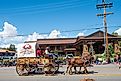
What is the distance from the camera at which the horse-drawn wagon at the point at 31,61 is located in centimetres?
2372

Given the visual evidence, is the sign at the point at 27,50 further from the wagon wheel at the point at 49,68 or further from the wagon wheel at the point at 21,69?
the wagon wheel at the point at 49,68

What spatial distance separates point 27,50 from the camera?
2388cm

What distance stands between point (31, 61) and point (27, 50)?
89 centimetres

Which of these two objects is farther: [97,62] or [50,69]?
[97,62]

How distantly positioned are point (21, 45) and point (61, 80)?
6496mm

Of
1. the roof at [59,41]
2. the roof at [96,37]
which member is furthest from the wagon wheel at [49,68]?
the roof at [59,41]

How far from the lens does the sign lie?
23.9 meters

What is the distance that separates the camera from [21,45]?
79.4ft

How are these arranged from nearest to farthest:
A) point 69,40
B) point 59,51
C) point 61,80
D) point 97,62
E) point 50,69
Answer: point 61,80
point 50,69
point 97,62
point 59,51
point 69,40

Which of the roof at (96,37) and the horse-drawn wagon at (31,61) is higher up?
the roof at (96,37)

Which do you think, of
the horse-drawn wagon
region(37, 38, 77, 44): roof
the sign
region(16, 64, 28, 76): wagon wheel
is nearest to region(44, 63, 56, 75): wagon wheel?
the horse-drawn wagon

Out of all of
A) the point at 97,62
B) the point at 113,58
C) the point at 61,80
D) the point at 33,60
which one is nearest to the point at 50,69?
the point at 33,60

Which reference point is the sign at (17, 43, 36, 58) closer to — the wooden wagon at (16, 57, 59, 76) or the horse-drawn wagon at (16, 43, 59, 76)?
the horse-drawn wagon at (16, 43, 59, 76)

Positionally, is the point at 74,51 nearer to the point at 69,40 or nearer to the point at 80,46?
the point at 80,46
